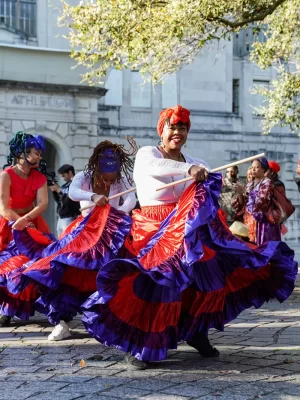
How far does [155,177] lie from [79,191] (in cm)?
121

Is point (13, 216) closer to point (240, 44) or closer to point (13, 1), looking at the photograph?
point (13, 1)

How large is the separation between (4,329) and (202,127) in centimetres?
2099

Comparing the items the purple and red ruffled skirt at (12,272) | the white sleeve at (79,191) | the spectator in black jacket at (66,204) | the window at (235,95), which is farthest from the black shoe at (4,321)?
the window at (235,95)

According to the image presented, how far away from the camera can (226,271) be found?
571cm

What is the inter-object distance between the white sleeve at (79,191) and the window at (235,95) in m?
22.7

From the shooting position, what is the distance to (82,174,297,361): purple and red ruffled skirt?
5.35 m

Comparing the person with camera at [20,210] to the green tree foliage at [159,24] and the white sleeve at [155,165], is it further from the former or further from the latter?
the green tree foliage at [159,24]

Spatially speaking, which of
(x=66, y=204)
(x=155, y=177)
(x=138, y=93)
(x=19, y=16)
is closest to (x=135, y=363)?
(x=155, y=177)

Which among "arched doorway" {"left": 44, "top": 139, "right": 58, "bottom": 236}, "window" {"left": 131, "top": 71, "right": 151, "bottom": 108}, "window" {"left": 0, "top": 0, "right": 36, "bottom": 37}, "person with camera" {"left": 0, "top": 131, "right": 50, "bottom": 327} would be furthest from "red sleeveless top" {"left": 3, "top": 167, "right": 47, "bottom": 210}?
"window" {"left": 131, "top": 71, "right": 151, "bottom": 108}

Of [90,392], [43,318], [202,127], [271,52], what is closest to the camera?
[90,392]

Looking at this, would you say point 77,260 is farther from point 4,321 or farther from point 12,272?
point 4,321

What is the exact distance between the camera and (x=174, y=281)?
5.27m

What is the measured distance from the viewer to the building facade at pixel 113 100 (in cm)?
2338

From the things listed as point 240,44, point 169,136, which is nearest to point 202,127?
point 240,44
